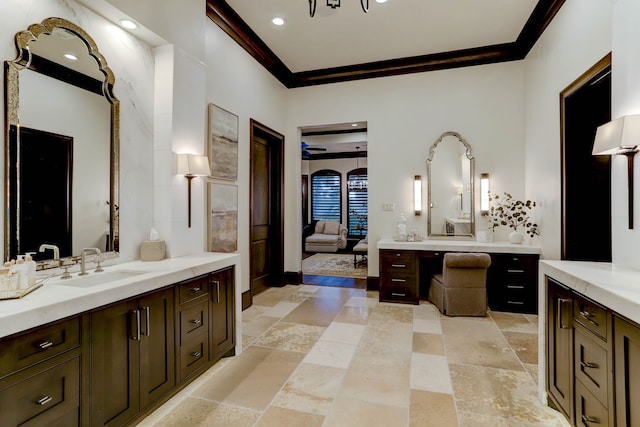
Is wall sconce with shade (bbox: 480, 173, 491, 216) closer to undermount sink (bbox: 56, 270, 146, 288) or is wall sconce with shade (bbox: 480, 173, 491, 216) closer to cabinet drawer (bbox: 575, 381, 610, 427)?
cabinet drawer (bbox: 575, 381, 610, 427)

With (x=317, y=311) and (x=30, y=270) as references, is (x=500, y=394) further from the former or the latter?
(x=30, y=270)

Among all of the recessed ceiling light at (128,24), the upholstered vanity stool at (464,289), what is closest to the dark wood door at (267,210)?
the recessed ceiling light at (128,24)

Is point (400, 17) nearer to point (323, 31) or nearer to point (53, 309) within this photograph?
point (323, 31)

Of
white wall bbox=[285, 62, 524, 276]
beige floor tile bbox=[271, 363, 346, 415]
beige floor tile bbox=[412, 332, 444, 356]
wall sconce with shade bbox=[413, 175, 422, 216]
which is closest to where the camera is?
beige floor tile bbox=[271, 363, 346, 415]

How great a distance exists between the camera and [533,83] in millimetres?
4324

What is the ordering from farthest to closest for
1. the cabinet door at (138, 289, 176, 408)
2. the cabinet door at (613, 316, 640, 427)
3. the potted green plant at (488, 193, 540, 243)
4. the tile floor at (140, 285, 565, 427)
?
1. the potted green plant at (488, 193, 540, 243)
2. the tile floor at (140, 285, 565, 427)
3. the cabinet door at (138, 289, 176, 408)
4. the cabinet door at (613, 316, 640, 427)

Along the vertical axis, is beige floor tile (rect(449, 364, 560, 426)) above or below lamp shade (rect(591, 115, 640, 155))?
below

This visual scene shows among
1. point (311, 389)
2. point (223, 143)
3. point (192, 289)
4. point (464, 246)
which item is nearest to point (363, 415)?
point (311, 389)

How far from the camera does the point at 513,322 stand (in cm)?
387

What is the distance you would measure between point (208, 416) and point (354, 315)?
2295mm

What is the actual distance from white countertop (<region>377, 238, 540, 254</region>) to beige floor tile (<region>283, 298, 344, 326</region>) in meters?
1.07

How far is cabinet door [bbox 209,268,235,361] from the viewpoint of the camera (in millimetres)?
2668

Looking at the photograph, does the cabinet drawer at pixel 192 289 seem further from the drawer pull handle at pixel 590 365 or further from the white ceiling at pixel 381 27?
the white ceiling at pixel 381 27

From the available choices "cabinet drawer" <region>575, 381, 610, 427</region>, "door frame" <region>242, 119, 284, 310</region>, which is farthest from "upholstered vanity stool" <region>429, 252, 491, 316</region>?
"door frame" <region>242, 119, 284, 310</region>
